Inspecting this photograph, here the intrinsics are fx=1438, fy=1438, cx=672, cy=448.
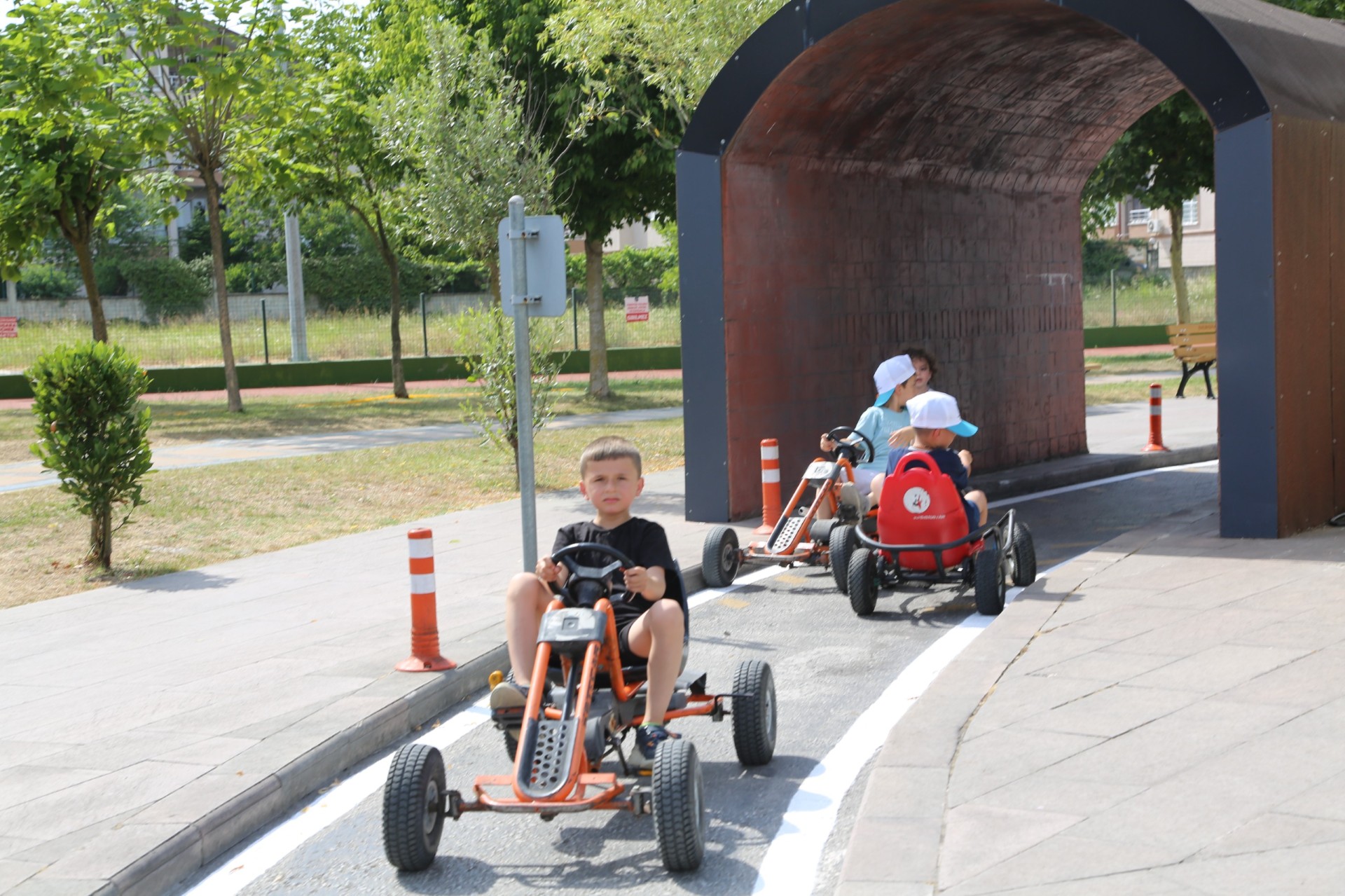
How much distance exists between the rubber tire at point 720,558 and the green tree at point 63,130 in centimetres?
1247

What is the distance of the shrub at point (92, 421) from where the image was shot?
961 cm

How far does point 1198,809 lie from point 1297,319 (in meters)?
6.03

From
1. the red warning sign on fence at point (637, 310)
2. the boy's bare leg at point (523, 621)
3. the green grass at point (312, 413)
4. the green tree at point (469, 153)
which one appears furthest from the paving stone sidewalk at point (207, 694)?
the red warning sign on fence at point (637, 310)

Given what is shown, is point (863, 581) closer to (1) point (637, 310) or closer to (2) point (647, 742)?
(2) point (647, 742)

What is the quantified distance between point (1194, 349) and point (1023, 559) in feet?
53.8

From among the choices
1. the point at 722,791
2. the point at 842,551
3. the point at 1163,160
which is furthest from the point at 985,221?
the point at 1163,160

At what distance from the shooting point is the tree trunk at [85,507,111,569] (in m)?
10.0

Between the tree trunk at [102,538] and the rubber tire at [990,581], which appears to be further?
the tree trunk at [102,538]

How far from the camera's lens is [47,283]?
4844 centimetres

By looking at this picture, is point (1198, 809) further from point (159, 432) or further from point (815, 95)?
point (159, 432)

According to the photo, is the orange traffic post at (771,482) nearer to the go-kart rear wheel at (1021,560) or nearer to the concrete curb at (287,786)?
the go-kart rear wheel at (1021,560)

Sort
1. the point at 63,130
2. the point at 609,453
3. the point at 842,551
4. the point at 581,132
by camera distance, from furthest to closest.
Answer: the point at 581,132, the point at 63,130, the point at 842,551, the point at 609,453

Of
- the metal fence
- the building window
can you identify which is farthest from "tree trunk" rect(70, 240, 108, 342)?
the building window

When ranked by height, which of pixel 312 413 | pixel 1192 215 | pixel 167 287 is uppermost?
pixel 1192 215
